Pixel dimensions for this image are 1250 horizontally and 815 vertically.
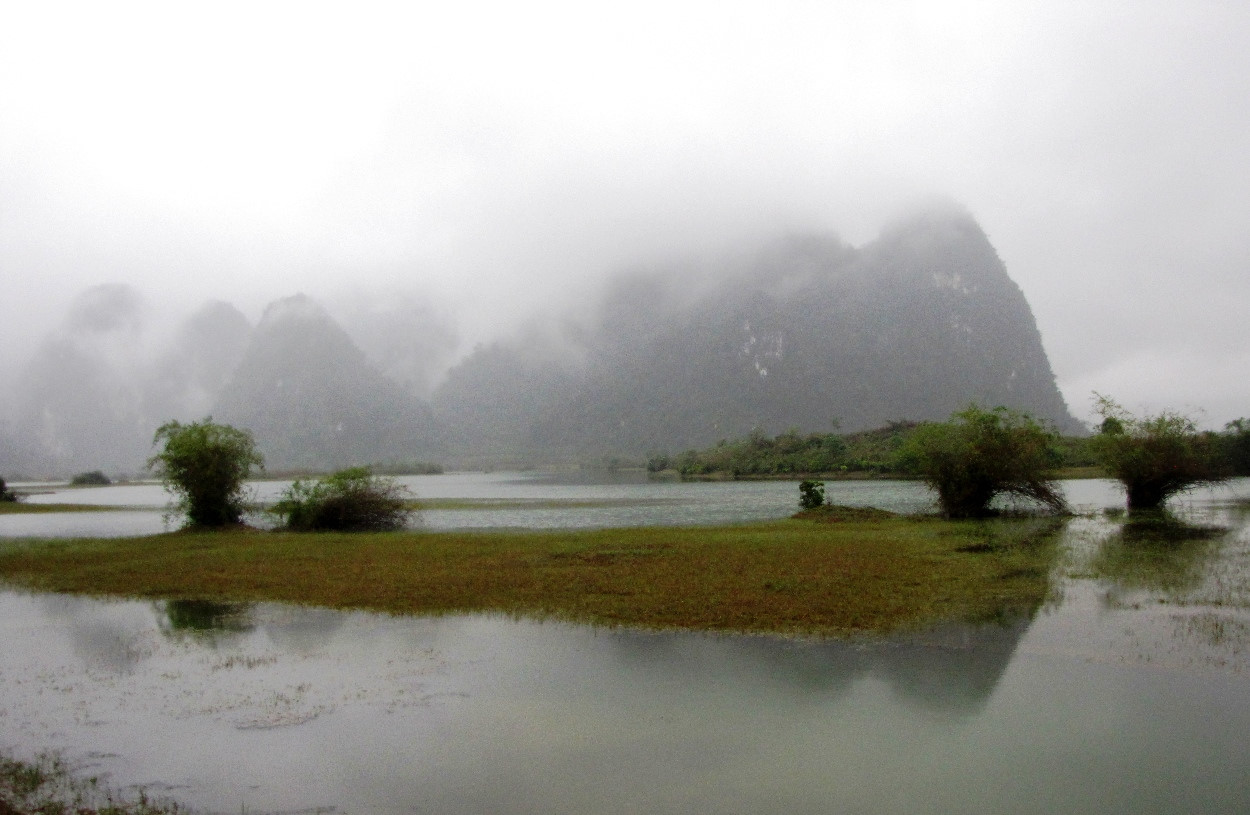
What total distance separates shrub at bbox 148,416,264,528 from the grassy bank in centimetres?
532

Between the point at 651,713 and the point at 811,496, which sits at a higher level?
the point at 651,713

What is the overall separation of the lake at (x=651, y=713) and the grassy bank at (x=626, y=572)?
1469mm

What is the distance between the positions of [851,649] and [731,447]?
10824 cm

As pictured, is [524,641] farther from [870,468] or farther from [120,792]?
[870,468]

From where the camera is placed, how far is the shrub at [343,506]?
37719 millimetres

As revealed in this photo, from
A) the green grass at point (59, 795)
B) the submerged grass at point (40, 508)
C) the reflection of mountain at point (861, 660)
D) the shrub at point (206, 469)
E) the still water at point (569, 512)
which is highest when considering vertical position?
the shrub at point (206, 469)

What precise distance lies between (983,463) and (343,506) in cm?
2914

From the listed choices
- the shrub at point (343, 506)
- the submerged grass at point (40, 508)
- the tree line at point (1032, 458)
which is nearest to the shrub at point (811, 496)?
the tree line at point (1032, 458)

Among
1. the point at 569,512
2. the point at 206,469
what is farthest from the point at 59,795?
the point at 569,512

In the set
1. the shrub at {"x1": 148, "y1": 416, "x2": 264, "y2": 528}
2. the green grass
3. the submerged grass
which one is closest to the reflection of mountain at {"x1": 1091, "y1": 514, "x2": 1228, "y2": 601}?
the green grass

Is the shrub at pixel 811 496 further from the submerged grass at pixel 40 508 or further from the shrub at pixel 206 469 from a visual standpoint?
the submerged grass at pixel 40 508

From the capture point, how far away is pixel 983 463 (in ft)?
119

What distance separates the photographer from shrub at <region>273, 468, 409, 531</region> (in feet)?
124

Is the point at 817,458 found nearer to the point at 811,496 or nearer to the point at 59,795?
the point at 811,496
